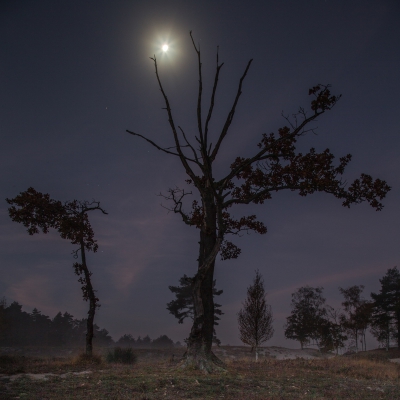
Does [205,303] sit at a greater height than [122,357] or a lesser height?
greater

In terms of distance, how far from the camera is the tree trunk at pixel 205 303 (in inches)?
494

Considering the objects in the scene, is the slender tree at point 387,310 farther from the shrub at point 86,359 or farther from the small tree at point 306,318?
the shrub at point 86,359

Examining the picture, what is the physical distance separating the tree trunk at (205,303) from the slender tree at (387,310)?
4445cm

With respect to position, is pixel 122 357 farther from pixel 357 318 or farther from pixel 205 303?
pixel 357 318

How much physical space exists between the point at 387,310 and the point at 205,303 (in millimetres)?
47455

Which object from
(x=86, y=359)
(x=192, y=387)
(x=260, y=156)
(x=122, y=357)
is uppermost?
(x=260, y=156)

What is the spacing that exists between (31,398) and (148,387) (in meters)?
2.59

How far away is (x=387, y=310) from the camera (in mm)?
50906

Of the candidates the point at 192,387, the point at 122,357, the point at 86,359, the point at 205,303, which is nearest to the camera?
the point at 192,387

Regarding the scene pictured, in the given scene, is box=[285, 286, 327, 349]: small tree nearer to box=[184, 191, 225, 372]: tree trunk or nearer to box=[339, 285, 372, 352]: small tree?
box=[339, 285, 372, 352]: small tree

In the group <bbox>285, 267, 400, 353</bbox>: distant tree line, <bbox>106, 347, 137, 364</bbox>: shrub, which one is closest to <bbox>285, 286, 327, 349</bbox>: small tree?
<bbox>285, 267, 400, 353</bbox>: distant tree line

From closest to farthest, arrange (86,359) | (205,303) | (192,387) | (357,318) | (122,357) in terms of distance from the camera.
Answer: (192,387), (205,303), (86,359), (122,357), (357,318)

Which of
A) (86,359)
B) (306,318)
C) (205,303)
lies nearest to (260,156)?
(205,303)

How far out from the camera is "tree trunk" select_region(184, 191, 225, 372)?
41.1ft
